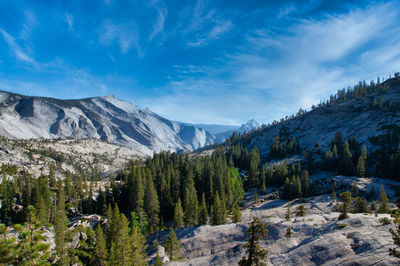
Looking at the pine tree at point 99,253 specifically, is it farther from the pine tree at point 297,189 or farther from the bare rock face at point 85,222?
the pine tree at point 297,189

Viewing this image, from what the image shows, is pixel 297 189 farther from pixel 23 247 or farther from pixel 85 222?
pixel 23 247

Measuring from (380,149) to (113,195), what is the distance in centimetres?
16787

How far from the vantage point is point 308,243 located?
33.3m

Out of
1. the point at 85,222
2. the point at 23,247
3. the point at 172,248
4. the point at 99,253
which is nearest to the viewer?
the point at 23,247

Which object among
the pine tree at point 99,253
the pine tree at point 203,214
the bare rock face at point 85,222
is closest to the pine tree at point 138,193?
the bare rock face at point 85,222

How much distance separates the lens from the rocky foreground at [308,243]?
26.7 m

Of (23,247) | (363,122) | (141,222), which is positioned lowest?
(141,222)

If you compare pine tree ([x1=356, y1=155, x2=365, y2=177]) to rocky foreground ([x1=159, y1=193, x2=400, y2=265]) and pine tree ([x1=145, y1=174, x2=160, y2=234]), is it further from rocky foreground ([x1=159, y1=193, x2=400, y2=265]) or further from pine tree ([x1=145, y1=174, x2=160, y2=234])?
pine tree ([x1=145, y1=174, x2=160, y2=234])

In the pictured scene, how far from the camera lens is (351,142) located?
5571 inches

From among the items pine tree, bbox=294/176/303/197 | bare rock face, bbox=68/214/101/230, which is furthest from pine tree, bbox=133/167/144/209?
pine tree, bbox=294/176/303/197

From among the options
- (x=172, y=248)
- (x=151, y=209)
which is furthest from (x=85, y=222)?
(x=172, y=248)

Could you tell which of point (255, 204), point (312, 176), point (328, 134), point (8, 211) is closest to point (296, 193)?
point (255, 204)

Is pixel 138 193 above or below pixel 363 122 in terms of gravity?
below

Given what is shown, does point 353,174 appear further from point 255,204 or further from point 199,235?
point 199,235
